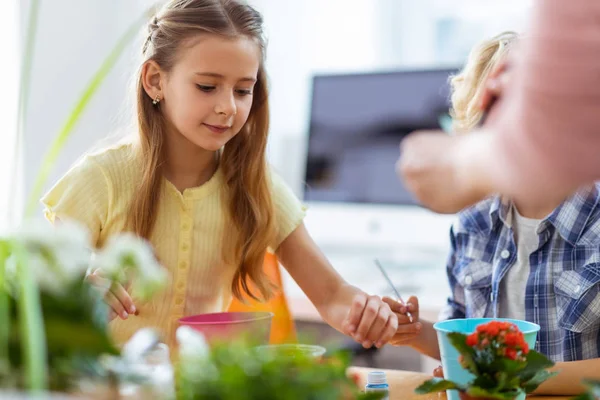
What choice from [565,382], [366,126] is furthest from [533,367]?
[366,126]

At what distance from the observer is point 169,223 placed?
1497mm

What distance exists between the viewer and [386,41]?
309 centimetres

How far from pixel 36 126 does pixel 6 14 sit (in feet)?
1.33

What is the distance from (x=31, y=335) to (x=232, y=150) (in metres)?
1.02

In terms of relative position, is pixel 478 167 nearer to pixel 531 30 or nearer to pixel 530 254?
pixel 531 30

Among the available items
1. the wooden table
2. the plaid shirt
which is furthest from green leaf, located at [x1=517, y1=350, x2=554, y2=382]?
the plaid shirt

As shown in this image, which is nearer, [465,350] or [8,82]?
[465,350]

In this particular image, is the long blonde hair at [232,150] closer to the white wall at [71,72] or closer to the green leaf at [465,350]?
the green leaf at [465,350]

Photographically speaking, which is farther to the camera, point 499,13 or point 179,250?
point 499,13

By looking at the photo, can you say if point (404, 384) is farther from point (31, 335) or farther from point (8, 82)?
point (8, 82)

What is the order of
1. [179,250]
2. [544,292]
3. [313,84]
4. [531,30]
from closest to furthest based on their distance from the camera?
[531,30] < [544,292] < [179,250] < [313,84]

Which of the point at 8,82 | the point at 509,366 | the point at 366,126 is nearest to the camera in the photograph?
the point at 509,366

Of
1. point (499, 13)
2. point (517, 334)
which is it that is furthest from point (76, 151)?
point (517, 334)

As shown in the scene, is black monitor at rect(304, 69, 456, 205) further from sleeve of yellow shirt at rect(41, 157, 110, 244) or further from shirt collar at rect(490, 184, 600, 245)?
sleeve of yellow shirt at rect(41, 157, 110, 244)
